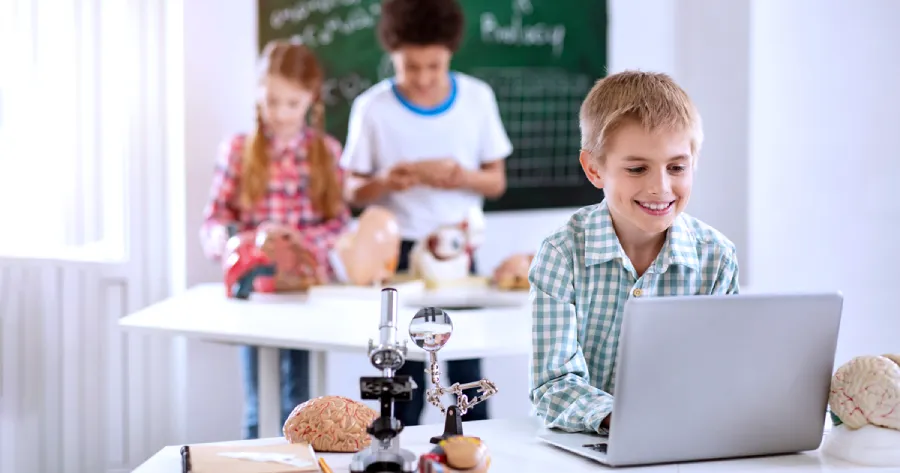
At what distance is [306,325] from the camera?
2467 millimetres

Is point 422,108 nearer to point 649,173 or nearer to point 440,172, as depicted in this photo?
point 440,172

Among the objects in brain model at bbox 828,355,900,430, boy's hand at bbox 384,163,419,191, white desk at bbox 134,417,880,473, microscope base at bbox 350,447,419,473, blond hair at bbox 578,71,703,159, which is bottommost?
white desk at bbox 134,417,880,473

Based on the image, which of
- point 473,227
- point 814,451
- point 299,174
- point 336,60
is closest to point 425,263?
point 473,227

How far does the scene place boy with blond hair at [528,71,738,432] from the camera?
148cm

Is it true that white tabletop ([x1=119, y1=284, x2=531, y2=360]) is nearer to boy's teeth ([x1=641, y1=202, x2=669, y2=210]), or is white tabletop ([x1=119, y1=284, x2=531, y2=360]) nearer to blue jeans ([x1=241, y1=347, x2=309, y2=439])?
blue jeans ([x1=241, y1=347, x2=309, y2=439])

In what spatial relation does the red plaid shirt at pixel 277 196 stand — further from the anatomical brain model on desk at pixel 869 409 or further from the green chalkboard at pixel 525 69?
the anatomical brain model on desk at pixel 869 409

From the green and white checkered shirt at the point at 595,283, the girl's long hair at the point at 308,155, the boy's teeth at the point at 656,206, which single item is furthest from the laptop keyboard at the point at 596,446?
the girl's long hair at the point at 308,155

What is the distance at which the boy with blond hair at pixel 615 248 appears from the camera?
1.48 meters

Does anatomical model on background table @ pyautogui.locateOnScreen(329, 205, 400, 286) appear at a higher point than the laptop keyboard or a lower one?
higher

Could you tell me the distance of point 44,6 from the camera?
10.2 ft

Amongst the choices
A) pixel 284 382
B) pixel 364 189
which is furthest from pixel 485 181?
pixel 284 382

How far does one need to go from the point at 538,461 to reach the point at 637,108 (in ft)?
1.72

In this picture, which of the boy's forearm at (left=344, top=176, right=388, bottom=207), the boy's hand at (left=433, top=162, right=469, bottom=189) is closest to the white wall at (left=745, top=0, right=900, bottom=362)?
the boy's hand at (left=433, top=162, right=469, bottom=189)

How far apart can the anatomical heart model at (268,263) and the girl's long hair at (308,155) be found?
0.32 m
